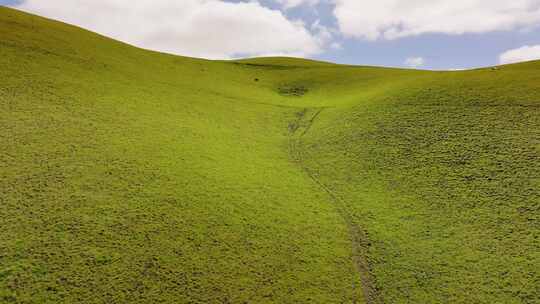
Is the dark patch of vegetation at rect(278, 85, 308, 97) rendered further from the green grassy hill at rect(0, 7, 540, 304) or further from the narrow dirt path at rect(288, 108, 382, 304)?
the narrow dirt path at rect(288, 108, 382, 304)

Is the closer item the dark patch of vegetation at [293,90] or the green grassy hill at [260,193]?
the green grassy hill at [260,193]

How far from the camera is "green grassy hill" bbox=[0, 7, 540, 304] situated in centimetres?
1421

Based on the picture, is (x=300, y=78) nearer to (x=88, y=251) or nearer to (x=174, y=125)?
(x=174, y=125)

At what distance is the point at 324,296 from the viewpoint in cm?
1406

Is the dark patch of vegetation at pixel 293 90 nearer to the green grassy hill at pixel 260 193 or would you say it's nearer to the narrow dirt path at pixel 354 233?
the green grassy hill at pixel 260 193

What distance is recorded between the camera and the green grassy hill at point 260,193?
14.2m

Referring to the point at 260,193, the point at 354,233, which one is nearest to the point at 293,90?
the point at 260,193

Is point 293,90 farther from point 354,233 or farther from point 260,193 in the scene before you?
point 354,233

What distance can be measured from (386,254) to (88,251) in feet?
45.5

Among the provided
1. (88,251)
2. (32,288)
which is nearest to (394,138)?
(88,251)

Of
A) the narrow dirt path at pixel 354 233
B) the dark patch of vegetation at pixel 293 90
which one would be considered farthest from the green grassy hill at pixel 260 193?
the dark patch of vegetation at pixel 293 90

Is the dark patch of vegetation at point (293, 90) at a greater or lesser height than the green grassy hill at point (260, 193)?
greater

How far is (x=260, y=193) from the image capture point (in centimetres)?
2117

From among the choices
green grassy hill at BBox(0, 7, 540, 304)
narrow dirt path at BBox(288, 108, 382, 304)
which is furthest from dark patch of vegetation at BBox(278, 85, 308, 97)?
narrow dirt path at BBox(288, 108, 382, 304)
